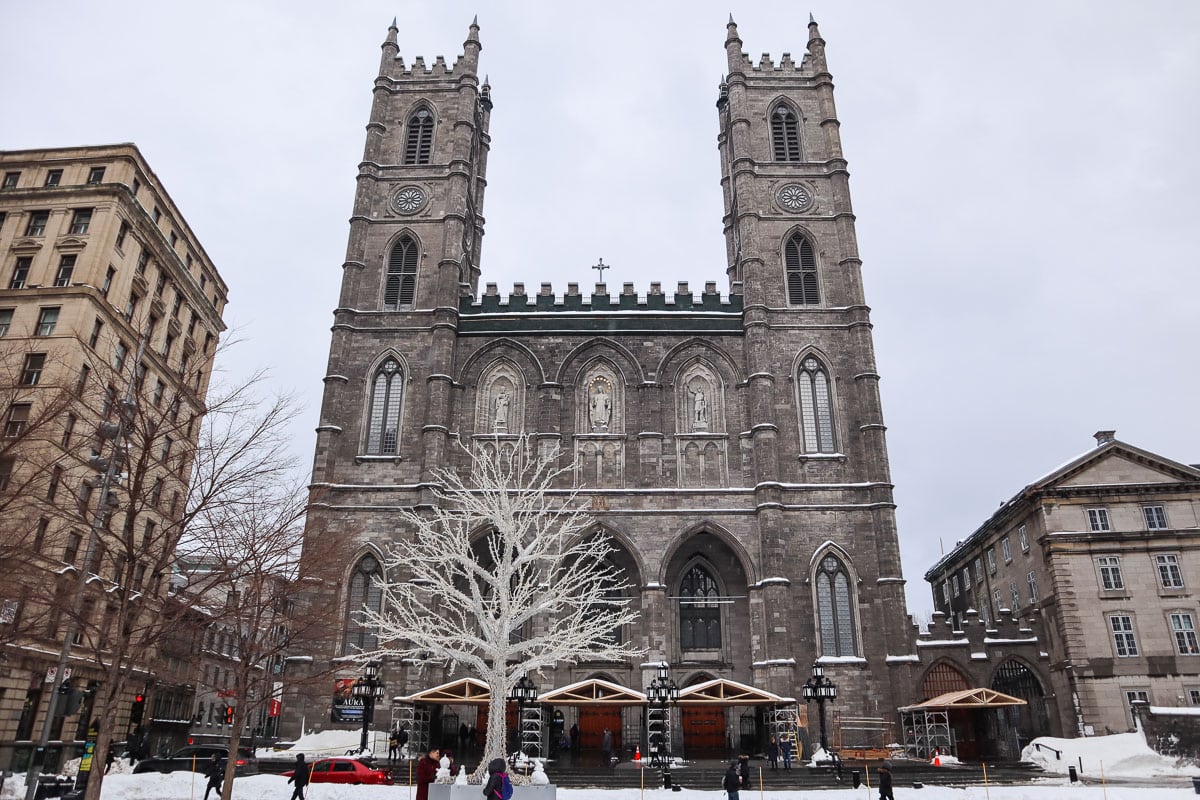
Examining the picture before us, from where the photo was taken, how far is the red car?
76.0 ft

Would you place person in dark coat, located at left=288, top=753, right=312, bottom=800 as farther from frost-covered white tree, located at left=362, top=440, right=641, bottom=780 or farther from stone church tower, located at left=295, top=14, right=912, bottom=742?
stone church tower, located at left=295, top=14, right=912, bottom=742

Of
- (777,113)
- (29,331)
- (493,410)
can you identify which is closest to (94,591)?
(29,331)

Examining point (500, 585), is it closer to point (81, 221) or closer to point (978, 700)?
point (978, 700)

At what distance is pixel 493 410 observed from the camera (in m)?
38.7

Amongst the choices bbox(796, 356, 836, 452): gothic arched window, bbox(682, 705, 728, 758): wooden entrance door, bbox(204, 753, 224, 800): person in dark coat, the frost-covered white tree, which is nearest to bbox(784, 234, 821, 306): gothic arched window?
bbox(796, 356, 836, 452): gothic arched window

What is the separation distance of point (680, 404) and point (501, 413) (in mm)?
8026

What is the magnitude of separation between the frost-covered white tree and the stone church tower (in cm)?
134

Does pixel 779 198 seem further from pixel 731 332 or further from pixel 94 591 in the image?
pixel 94 591

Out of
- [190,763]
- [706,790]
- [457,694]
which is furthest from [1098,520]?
[190,763]

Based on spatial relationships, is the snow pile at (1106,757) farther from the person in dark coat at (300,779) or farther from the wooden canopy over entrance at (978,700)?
the person in dark coat at (300,779)

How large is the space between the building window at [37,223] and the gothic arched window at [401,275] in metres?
13.8

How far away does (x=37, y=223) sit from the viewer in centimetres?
3478

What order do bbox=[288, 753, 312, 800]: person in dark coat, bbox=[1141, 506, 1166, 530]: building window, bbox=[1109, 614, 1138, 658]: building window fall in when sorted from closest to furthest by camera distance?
bbox=[288, 753, 312, 800]: person in dark coat
bbox=[1109, 614, 1138, 658]: building window
bbox=[1141, 506, 1166, 530]: building window

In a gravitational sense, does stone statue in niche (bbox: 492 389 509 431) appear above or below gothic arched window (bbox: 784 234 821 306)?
below
